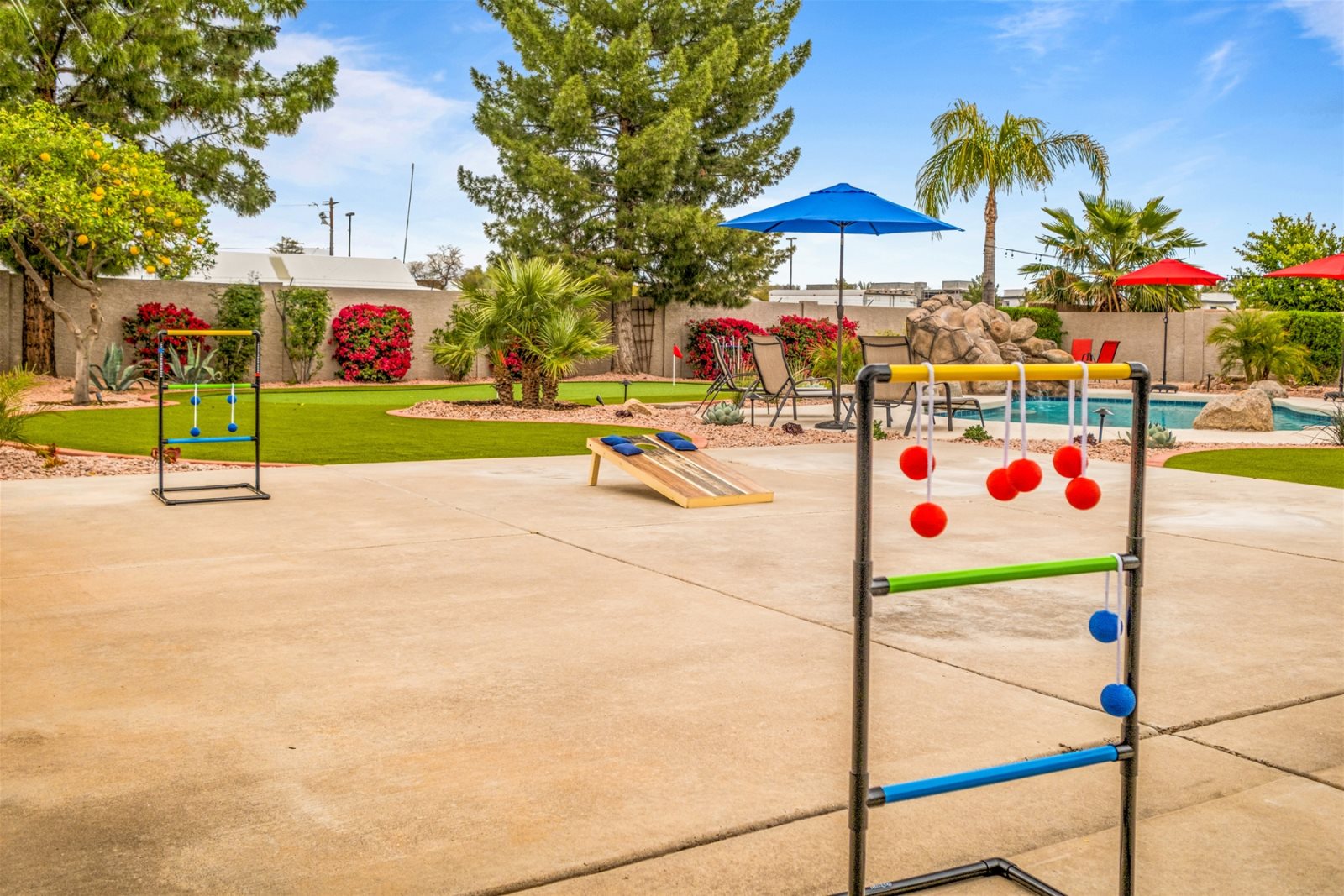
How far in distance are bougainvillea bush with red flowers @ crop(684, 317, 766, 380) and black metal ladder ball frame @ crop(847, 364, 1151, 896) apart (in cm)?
2278

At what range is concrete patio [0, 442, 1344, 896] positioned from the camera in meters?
2.42

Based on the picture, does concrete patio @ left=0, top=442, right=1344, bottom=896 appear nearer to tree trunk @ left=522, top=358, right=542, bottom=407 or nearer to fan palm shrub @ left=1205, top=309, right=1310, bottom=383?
tree trunk @ left=522, top=358, right=542, bottom=407

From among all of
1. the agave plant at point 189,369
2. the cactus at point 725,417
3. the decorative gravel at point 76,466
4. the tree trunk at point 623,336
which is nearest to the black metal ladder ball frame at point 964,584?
the decorative gravel at point 76,466

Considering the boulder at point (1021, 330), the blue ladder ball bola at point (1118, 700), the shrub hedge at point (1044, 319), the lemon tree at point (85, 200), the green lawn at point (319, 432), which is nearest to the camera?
the blue ladder ball bola at point (1118, 700)

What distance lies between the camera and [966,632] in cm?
428

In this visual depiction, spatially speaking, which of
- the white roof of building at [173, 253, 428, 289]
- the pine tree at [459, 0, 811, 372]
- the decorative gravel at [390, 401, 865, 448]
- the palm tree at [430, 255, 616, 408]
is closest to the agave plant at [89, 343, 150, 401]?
the decorative gravel at [390, 401, 865, 448]

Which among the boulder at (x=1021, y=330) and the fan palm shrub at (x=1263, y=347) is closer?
the boulder at (x=1021, y=330)

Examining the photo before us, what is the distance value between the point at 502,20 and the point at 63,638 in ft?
78.5

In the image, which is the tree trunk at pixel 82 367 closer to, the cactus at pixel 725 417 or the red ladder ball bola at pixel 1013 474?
the cactus at pixel 725 417

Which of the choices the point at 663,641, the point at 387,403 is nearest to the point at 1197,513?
the point at 663,641

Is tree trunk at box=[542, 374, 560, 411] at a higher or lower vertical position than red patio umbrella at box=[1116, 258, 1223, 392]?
lower

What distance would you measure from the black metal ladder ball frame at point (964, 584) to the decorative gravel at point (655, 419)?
345 inches

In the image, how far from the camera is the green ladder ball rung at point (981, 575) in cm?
204

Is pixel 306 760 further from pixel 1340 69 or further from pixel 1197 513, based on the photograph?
pixel 1340 69
